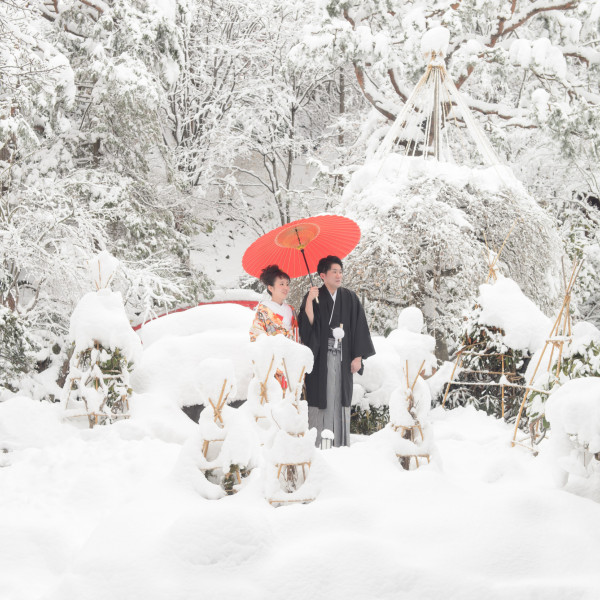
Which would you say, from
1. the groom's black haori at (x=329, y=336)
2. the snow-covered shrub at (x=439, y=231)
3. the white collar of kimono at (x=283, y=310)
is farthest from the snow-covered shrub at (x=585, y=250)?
the white collar of kimono at (x=283, y=310)

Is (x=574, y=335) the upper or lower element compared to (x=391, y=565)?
upper

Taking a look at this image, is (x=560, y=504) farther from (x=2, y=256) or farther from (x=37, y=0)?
(x=37, y=0)

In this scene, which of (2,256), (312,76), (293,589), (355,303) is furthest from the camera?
(312,76)

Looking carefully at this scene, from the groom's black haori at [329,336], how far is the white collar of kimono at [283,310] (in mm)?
71

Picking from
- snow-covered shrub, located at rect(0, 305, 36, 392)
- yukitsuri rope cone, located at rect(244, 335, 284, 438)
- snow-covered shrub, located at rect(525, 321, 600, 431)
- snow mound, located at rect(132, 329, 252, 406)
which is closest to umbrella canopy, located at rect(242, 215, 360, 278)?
snow mound, located at rect(132, 329, 252, 406)

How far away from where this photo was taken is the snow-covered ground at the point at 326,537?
1966 mm

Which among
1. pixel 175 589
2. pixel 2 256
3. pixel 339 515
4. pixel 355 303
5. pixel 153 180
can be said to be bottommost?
pixel 175 589

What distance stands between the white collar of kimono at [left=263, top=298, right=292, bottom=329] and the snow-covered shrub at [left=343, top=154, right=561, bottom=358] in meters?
1.32

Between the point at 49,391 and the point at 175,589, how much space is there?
194 inches

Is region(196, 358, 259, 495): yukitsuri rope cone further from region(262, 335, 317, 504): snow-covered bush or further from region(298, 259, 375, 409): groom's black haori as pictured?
region(298, 259, 375, 409): groom's black haori

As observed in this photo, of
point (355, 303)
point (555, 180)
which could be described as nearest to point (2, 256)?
point (355, 303)

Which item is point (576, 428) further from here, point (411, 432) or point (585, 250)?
point (585, 250)

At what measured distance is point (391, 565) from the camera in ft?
6.57

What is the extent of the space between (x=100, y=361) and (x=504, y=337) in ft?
7.91
